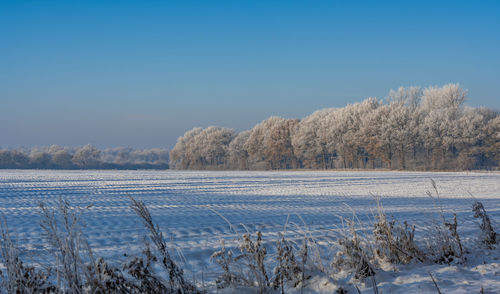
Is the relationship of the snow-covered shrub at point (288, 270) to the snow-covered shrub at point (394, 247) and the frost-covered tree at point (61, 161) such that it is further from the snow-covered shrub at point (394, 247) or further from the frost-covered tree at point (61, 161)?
the frost-covered tree at point (61, 161)

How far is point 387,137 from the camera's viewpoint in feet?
184

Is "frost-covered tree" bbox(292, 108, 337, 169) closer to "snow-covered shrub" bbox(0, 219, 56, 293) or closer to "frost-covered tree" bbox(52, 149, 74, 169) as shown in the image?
"frost-covered tree" bbox(52, 149, 74, 169)

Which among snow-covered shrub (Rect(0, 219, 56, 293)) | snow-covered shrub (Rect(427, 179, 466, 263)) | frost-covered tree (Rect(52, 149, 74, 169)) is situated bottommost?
snow-covered shrub (Rect(427, 179, 466, 263))

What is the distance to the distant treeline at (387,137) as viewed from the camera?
52.8 metres

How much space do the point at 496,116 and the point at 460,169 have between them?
14081 mm

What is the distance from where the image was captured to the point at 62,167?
96.9 metres

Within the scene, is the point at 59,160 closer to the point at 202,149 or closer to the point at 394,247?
the point at 202,149

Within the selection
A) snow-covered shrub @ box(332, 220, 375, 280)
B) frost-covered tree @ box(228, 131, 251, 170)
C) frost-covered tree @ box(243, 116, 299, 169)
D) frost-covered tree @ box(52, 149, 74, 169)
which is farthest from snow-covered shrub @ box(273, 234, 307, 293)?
frost-covered tree @ box(52, 149, 74, 169)

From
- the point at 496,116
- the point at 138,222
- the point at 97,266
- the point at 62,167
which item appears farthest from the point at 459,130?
the point at 62,167

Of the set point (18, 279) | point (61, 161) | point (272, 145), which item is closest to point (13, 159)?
point (61, 161)

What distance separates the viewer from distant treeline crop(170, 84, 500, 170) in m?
52.8

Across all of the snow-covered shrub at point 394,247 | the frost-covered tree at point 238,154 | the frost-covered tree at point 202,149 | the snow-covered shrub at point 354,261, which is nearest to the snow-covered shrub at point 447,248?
the snow-covered shrub at point 394,247

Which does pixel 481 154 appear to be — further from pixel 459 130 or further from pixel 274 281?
pixel 274 281

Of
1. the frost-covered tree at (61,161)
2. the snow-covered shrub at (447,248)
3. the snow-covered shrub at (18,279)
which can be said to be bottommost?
the snow-covered shrub at (447,248)
